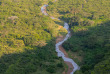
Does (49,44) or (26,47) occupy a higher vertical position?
(26,47)

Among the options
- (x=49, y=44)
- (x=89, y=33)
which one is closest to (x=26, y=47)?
(x=49, y=44)

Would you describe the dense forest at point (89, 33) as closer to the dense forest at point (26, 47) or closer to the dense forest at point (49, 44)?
the dense forest at point (49, 44)

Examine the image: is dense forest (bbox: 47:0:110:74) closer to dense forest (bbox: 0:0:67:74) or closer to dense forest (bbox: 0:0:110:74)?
dense forest (bbox: 0:0:110:74)

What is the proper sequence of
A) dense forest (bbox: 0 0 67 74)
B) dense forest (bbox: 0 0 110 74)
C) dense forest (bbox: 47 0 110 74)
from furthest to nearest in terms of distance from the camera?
dense forest (bbox: 47 0 110 74) < dense forest (bbox: 0 0 110 74) < dense forest (bbox: 0 0 67 74)

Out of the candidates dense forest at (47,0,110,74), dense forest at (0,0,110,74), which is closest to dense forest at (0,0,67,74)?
dense forest at (0,0,110,74)

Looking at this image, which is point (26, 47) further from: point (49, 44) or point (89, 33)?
point (89, 33)

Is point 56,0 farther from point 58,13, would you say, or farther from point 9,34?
point 9,34

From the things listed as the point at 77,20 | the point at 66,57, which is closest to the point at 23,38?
the point at 66,57
